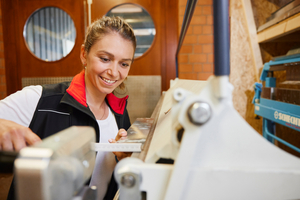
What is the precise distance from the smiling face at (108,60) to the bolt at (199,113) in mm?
933

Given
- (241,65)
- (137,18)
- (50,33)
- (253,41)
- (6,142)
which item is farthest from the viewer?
(50,33)

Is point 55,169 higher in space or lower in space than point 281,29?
lower

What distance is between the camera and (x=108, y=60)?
119cm

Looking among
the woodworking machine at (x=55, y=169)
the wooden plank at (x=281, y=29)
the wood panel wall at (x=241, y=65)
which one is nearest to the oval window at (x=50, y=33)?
the wood panel wall at (x=241, y=65)

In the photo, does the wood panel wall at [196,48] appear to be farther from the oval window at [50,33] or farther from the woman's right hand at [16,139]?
the woman's right hand at [16,139]

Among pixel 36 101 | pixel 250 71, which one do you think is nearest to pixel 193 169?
pixel 36 101

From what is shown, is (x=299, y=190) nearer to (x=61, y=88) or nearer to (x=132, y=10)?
(x=61, y=88)

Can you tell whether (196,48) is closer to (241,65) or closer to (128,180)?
(241,65)

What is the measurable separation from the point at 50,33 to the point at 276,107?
3.13 metres

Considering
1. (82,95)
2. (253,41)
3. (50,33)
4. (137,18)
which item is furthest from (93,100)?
(50,33)

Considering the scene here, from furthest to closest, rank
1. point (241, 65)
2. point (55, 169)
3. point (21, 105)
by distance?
point (241, 65) < point (21, 105) < point (55, 169)

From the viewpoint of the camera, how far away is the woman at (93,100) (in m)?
1.04

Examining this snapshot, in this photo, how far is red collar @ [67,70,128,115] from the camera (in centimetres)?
108

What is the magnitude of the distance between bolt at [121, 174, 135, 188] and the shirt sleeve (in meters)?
0.95
